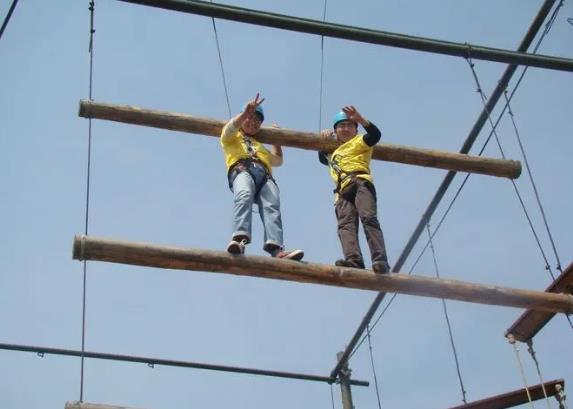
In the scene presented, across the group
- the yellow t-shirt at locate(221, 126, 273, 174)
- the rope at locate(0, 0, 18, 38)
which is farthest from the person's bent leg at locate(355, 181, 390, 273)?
the rope at locate(0, 0, 18, 38)

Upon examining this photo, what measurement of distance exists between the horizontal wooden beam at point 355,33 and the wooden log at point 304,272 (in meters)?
2.04

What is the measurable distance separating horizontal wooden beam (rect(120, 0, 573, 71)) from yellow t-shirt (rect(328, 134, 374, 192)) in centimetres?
86

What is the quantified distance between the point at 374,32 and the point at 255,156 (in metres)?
1.44

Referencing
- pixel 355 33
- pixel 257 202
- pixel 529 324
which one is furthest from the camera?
pixel 529 324

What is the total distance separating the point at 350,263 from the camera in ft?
21.1

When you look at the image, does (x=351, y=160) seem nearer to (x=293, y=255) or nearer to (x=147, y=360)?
(x=293, y=255)

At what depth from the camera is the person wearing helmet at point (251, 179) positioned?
21.0 feet

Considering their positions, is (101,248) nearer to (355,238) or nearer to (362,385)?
(355,238)

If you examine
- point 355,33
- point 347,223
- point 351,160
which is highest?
point 355,33

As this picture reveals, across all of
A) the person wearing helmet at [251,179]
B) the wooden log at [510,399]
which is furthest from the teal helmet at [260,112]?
the wooden log at [510,399]

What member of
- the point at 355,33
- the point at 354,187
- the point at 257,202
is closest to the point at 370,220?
the point at 354,187

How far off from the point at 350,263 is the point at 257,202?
969 millimetres

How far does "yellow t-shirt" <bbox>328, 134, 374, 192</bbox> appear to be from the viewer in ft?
22.9

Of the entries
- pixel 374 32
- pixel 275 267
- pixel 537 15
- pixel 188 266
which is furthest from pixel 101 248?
pixel 537 15
